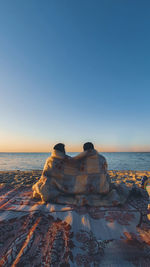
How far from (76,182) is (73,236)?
1.70 metres

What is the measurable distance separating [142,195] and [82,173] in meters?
2.00

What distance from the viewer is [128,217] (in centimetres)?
251

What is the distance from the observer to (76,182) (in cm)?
359

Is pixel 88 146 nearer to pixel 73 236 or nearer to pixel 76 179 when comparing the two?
pixel 76 179

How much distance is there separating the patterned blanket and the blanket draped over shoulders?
0.33 metres

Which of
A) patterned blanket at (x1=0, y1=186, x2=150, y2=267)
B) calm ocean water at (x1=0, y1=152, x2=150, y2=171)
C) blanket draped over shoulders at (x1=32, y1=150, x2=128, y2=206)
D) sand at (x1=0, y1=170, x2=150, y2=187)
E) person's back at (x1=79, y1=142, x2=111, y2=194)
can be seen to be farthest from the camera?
calm ocean water at (x1=0, y1=152, x2=150, y2=171)

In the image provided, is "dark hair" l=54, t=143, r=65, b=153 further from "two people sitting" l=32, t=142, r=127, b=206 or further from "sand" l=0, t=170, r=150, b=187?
"sand" l=0, t=170, r=150, b=187

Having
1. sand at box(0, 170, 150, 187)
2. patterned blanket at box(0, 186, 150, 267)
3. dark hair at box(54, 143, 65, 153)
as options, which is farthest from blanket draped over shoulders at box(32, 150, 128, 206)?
sand at box(0, 170, 150, 187)

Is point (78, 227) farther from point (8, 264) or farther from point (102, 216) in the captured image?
point (8, 264)

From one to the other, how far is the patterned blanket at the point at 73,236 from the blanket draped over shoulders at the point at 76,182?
0.33 meters

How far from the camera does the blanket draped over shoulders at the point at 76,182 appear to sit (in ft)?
10.7

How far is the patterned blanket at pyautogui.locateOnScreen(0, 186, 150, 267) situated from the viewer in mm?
1471

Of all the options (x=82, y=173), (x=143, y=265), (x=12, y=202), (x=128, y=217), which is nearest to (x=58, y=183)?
(x=82, y=173)

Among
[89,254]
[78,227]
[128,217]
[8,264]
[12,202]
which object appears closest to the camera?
[8,264]
